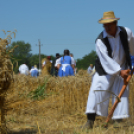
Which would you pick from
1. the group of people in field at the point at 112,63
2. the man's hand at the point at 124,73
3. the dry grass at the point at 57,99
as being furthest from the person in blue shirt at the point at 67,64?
the man's hand at the point at 124,73

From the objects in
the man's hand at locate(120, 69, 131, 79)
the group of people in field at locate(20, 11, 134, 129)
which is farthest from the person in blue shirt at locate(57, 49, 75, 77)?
the man's hand at locate(120, 69, 131, 79)

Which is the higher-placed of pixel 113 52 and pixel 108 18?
pixel 108 18

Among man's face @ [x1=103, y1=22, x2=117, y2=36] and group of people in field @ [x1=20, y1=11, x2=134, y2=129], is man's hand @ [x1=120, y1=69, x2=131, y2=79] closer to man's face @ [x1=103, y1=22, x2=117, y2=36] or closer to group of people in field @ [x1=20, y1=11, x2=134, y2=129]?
group of people in field @ [x1=20, y1=11, x2=134, y2=129]

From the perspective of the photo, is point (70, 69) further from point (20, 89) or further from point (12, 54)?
point (12, 54)

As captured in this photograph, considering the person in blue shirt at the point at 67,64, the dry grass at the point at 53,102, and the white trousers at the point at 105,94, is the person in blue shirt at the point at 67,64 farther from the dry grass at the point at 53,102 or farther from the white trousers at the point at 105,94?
the white trousers at the point at 105,94

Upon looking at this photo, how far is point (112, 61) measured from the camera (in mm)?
4852

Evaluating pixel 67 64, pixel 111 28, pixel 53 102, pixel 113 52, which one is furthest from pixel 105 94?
pixel 67 64

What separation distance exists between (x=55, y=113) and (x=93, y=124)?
5.77 feet

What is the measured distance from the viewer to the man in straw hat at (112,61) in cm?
488

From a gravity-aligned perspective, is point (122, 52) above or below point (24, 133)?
above

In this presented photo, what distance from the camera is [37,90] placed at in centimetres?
729

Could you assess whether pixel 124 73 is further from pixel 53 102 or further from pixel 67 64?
pixel 67 64

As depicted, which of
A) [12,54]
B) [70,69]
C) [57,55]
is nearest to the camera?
[12,54]

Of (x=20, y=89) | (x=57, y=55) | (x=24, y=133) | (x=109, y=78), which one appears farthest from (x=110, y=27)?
(x=57, y=55)
